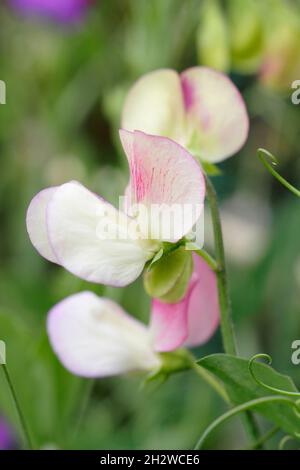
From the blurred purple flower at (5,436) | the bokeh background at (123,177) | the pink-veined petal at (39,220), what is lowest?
the blurred purple flower at (5,436)

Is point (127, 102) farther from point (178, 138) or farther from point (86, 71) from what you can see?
point (86, 71)

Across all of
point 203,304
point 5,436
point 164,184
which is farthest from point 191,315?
point 5,436

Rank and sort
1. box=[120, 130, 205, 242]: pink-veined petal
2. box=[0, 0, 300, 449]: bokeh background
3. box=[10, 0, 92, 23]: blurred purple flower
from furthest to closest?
box=[10, 0, 92, 23]: blurred purple flower < box=[0, 0, 300, 449]: bokeh background < box=[120, 130, 205, 242]: pink-veined petal

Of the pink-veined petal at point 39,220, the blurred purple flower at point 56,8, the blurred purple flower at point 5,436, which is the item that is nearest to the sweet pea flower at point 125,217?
the pink-veined petal at point 39,220

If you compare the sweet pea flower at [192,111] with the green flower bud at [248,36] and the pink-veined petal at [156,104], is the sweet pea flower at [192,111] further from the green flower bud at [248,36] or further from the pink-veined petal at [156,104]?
the green flower bud at [248,36]

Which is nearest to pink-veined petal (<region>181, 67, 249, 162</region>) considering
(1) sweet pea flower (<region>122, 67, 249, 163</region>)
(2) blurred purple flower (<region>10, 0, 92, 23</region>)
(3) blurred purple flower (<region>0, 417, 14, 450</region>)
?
(1) sweet pea flower (<region>122, 67, 249, 163</region>)

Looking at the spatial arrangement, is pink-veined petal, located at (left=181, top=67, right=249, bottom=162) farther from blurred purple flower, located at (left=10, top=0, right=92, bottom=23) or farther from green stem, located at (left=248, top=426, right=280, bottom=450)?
blurred purple flower, located at (left=10, top=0, right=92, bottom=23)

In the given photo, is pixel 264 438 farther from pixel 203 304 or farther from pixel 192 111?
pixel 192 111

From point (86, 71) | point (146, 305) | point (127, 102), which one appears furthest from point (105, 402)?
point (127, 102)
